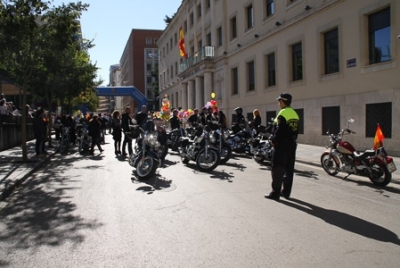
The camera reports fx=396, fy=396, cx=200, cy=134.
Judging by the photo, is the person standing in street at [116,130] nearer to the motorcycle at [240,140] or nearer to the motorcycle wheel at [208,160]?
the motorcycle at [240,140]

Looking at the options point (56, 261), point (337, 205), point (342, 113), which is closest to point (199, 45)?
point (342, 113)

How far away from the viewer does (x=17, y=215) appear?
243 inches

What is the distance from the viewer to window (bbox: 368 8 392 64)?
13.9 metres

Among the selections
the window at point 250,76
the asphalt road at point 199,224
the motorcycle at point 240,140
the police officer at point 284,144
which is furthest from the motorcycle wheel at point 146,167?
the window at point 250,76

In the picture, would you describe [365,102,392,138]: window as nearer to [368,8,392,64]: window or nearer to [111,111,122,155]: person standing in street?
[368,8,392,64]: window

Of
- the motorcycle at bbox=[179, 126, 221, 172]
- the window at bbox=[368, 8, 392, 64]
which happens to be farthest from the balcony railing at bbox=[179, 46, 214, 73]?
the motorcycle at bbox=[179, 126, 221, 172]

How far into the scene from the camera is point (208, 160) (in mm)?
10531

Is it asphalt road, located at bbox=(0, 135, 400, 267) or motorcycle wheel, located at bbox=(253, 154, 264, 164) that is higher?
motorcycle wheel, located at bbox=(253, 154, 264, 164)

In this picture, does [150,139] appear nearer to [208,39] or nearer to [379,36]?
[379,36]

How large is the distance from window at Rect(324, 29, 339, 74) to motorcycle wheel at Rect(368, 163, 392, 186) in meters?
9.16

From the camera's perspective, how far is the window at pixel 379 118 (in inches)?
535

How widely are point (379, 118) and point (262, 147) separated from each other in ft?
16.3

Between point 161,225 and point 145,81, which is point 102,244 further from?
point 145,81

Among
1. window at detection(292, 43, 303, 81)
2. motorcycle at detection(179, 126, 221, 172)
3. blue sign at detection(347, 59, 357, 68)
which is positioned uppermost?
window at detection(292, 43, 303, 81)
